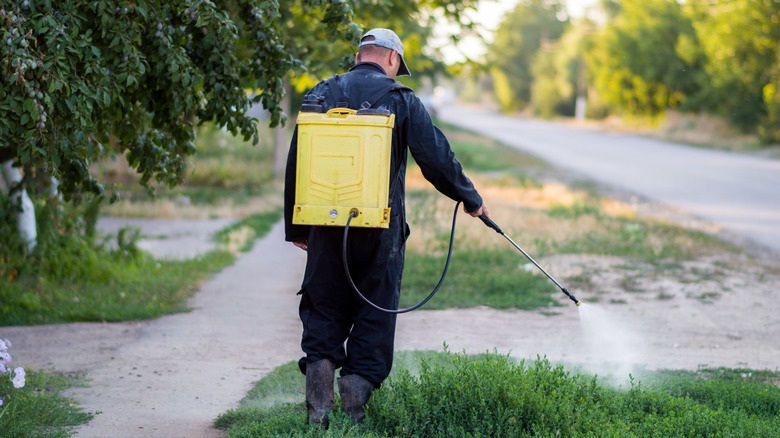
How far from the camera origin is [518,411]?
12.6 feet

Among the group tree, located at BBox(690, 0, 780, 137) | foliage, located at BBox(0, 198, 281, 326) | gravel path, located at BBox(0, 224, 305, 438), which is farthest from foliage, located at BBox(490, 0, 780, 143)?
gravel path, located at BBox(0, 224, 305, 438)

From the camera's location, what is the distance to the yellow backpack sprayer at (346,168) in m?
3.62

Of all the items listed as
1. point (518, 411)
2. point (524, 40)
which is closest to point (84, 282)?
point (518, 411)

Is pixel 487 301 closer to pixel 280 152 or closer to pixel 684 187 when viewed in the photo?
pixel 684 187

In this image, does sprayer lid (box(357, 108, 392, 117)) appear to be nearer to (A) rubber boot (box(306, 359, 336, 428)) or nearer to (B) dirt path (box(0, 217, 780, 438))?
(A) rubber boot (box(306, 359, 336, 428))

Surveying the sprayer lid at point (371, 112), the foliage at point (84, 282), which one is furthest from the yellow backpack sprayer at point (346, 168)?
the foliage at point (84, 282)

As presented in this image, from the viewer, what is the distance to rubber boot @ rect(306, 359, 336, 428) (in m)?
3.93

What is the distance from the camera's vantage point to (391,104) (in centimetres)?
386

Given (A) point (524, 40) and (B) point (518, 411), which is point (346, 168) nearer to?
(B) point (518, 411)

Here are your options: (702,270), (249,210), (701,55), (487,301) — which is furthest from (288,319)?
(701,55)

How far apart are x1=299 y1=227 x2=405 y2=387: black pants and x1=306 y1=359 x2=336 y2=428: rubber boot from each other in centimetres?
4

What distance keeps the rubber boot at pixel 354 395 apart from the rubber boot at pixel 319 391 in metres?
0.07

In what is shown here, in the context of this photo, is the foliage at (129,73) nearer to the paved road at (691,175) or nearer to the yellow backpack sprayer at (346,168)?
the yellow backpack sprayer at (346,168)

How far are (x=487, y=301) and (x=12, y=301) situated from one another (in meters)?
4.17
